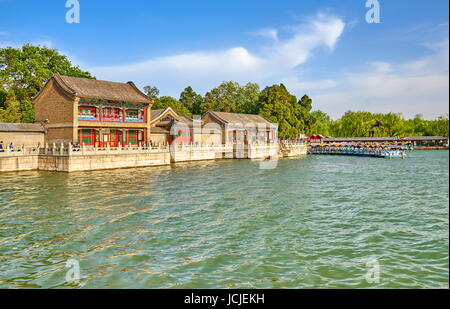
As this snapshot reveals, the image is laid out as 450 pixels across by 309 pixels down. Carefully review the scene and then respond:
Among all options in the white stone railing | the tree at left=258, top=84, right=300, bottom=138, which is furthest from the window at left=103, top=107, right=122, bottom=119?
the tree at left=258, top=84, right=300, bottom=138

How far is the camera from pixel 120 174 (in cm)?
2984

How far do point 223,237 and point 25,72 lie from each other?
4479cm

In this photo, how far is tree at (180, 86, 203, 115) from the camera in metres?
78.1

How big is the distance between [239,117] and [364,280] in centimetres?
4795

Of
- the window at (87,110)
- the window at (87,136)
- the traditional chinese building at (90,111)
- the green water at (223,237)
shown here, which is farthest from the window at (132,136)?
the green water at (223,237)

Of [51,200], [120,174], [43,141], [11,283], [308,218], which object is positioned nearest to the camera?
[11,283]

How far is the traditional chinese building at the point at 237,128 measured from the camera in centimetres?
5200

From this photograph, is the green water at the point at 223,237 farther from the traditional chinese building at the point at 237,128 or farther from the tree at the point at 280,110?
the tree at the point at 280,110

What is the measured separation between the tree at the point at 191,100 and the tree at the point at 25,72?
2967 cm

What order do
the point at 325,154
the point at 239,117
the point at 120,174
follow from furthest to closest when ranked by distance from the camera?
the point at 325,154
the point at 239,117
the point at 120,174

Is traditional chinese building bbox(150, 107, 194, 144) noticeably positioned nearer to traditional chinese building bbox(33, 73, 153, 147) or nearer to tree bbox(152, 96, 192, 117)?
traditional chinese building bbox(33, 73, 153, 147)

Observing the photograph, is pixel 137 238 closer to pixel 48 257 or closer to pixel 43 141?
pixel 48 257

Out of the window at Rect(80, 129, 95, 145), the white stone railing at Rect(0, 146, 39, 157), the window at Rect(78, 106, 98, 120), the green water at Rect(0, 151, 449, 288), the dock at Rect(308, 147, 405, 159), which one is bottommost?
the green water at Rect(0, 151, 449, 288)
